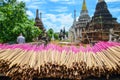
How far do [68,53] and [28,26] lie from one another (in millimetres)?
17703

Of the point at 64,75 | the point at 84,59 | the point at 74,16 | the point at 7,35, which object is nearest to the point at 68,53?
the point at 84,59

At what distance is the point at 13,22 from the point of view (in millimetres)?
22062

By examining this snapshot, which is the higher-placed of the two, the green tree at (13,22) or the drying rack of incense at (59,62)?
the green tree at (13,22)

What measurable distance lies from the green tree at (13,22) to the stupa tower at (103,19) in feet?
57.9

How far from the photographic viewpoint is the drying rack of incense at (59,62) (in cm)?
444

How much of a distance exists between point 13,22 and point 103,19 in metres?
20.4

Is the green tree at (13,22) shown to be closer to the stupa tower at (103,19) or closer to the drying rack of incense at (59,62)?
the drying rack of incense at (59,62)

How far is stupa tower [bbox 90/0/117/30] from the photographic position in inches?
1548

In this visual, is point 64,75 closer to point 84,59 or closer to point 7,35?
point 84,59

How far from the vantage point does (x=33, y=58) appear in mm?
4883

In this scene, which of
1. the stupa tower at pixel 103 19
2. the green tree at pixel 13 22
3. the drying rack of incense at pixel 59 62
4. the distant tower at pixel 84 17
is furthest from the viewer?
the distant tower at pixel 84 17

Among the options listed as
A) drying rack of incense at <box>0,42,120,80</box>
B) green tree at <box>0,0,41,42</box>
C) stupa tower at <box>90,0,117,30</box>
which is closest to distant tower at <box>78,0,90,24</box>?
stupa tower at <box>90,0,117,30</box>

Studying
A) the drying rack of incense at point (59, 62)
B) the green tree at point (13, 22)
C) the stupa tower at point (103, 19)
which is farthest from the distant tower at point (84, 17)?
the drying rack of incense at point (59, 62)

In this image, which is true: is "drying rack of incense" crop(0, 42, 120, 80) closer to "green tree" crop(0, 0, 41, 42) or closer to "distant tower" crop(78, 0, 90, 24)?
"green tree" crop(0, 0, 41, 42)
